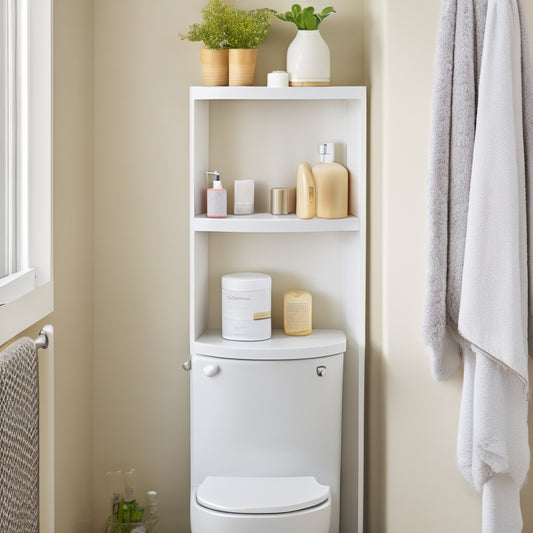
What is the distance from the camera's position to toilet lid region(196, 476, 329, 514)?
1830 mm

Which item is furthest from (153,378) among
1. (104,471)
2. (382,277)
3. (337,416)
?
(382,277)

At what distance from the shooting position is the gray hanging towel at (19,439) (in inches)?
51.5

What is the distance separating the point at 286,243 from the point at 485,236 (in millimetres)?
674

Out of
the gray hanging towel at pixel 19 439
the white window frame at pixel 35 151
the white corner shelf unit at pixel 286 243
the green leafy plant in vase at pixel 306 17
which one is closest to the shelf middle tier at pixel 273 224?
the white corner shelf unit at pixel 286 243

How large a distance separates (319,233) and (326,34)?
1.90 ft

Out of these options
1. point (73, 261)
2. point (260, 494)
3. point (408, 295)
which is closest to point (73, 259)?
point (73, 261)

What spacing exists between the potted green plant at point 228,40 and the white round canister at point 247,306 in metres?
0.55

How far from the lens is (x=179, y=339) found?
2.21 meters

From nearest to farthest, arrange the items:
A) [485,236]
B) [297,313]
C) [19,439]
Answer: [19,439], [485,236], [297,313]

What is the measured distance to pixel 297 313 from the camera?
2.08 meters

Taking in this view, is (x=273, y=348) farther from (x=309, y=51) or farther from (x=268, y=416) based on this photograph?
(x=309, y=51)

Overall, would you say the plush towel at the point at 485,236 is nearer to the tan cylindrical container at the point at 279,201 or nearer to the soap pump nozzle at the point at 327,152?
the soap pump nozzle at the point at 327,152

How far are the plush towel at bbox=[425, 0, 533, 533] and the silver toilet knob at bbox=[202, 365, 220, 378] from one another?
577mm

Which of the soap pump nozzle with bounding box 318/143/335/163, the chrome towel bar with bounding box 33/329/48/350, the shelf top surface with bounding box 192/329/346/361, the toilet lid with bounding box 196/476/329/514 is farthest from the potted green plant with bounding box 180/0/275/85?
the toilet lid with bounding box 196/476/329/514
